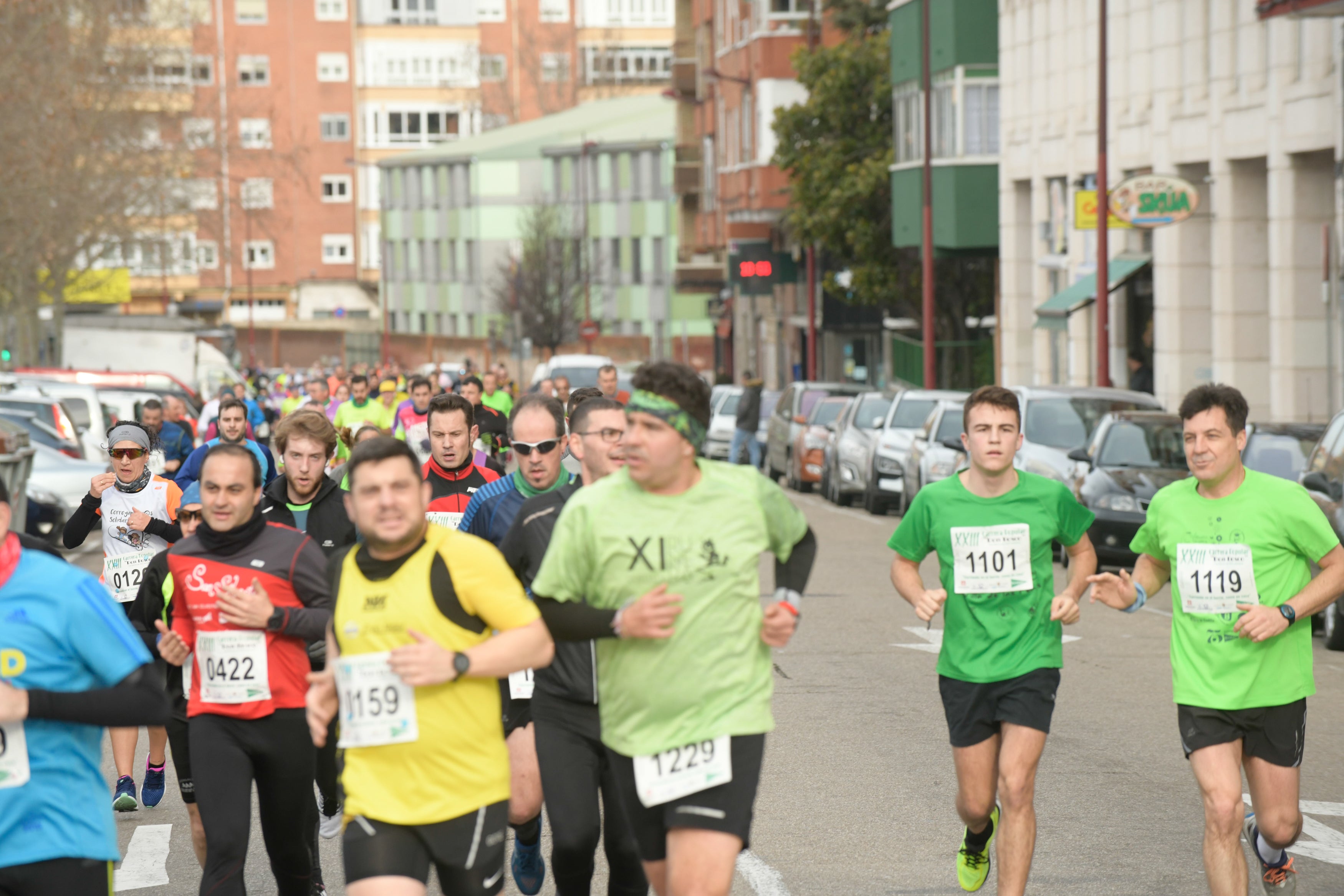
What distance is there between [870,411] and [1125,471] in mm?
11566

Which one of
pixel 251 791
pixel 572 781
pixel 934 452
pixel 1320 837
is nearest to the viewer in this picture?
pixel 572 781

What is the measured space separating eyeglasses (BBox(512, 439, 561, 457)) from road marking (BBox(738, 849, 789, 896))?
154cm

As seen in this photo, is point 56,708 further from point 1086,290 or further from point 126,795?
point 1086,290

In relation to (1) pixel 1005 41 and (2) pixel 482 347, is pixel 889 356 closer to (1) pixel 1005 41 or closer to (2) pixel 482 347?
(1) pixel 1005 41

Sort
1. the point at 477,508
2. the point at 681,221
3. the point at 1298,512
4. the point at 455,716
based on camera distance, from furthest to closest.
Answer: the point at 681,221
the point at 477,508
the point at 1298,512
the point at 455,716

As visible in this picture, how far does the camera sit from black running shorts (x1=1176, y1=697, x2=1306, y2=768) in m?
6.92

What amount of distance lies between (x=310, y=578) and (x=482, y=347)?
10099 centimetres

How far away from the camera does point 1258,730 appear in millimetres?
6930

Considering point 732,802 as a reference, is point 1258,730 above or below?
below

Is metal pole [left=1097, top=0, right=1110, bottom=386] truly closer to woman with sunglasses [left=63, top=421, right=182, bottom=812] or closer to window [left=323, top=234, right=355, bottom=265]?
woman with sunglasses [left=63, top=421, right=182, bottom=812]

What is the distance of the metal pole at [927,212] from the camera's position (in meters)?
41.0

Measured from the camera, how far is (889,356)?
179 feet

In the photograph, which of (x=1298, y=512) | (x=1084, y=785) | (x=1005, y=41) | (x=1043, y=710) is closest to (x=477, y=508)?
(x=1043, y=710)

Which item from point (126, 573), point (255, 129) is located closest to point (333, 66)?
point (255, 129)
